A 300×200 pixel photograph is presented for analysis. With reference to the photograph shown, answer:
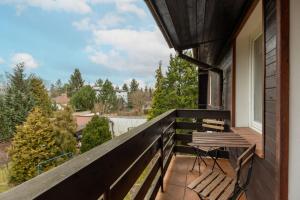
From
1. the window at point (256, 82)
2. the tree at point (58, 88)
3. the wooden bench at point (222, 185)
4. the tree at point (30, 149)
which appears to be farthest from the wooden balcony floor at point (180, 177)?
the tree at point (58, 88)

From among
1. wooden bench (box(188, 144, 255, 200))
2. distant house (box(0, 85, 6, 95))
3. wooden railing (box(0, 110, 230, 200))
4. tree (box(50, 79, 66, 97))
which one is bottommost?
wooden bench (box(188, 144, 255, 200))

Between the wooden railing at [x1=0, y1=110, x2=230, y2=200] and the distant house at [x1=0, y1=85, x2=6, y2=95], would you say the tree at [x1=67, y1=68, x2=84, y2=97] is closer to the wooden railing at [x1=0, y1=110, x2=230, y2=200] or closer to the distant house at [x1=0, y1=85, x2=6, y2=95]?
the distant house at [x1=0, y1=85, x2=6, y2=95]

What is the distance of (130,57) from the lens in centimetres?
5550

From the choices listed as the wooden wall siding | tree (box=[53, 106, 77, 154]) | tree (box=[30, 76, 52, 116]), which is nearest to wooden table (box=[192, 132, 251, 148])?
the wooden wall siding

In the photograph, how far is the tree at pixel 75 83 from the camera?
43344 millimetres

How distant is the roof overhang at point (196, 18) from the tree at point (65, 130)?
13.6 meters

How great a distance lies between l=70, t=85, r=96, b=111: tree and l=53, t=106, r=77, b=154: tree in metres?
17.2

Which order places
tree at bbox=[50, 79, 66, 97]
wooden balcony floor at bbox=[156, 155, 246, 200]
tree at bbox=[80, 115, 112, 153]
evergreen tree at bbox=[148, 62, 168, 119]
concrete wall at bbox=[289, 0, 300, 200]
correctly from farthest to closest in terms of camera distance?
tree at bbox=[50, 79, 66, 97] → evergreen tree at bbox=[148, 62, 168, 119] → tree at bbox=[80, 115, 112, 153] → wooden balcony floor at bbox=[156, 155, 246, 200] → concrete wall at bbox=[289, 0, 300, 200]

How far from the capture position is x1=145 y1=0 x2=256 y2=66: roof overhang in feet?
7.05

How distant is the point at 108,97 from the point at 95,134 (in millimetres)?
21029

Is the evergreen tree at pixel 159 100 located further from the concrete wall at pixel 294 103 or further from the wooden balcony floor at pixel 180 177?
the concrete wall at pixel 294 103

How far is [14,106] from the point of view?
61.4 ft

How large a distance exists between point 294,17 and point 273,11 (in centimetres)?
26

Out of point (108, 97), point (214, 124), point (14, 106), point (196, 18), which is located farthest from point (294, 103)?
point (108, 97)
